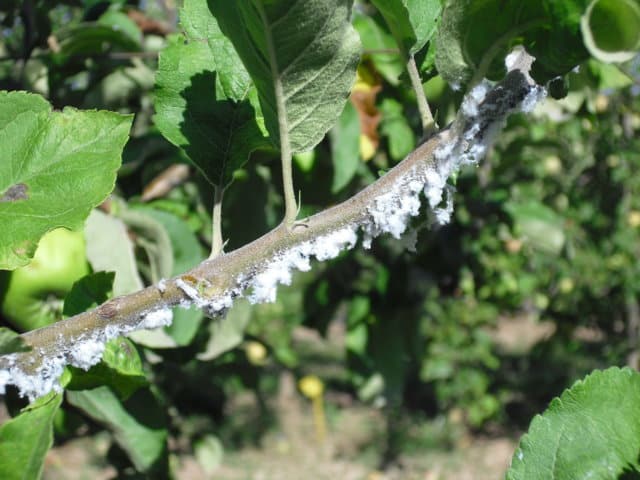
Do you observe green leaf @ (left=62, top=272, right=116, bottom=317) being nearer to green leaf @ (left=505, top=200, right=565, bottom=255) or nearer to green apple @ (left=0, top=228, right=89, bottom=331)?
green apple @ (left=0, top=228, right=89, bottom=331)

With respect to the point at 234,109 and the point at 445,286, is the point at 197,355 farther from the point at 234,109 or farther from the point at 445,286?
the point at 445,286

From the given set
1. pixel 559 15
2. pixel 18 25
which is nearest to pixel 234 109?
pixel 559 15

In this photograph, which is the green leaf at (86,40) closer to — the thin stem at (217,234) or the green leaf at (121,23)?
the green leaf at (121,23)

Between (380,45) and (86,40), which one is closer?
(86,40)

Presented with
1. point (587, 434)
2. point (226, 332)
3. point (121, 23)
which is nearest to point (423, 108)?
point (587, 434)

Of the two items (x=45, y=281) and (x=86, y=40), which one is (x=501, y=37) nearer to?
(x=45, y=281)

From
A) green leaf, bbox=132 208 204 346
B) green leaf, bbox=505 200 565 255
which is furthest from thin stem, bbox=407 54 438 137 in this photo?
green leaf, bbox=505 200 565 255
